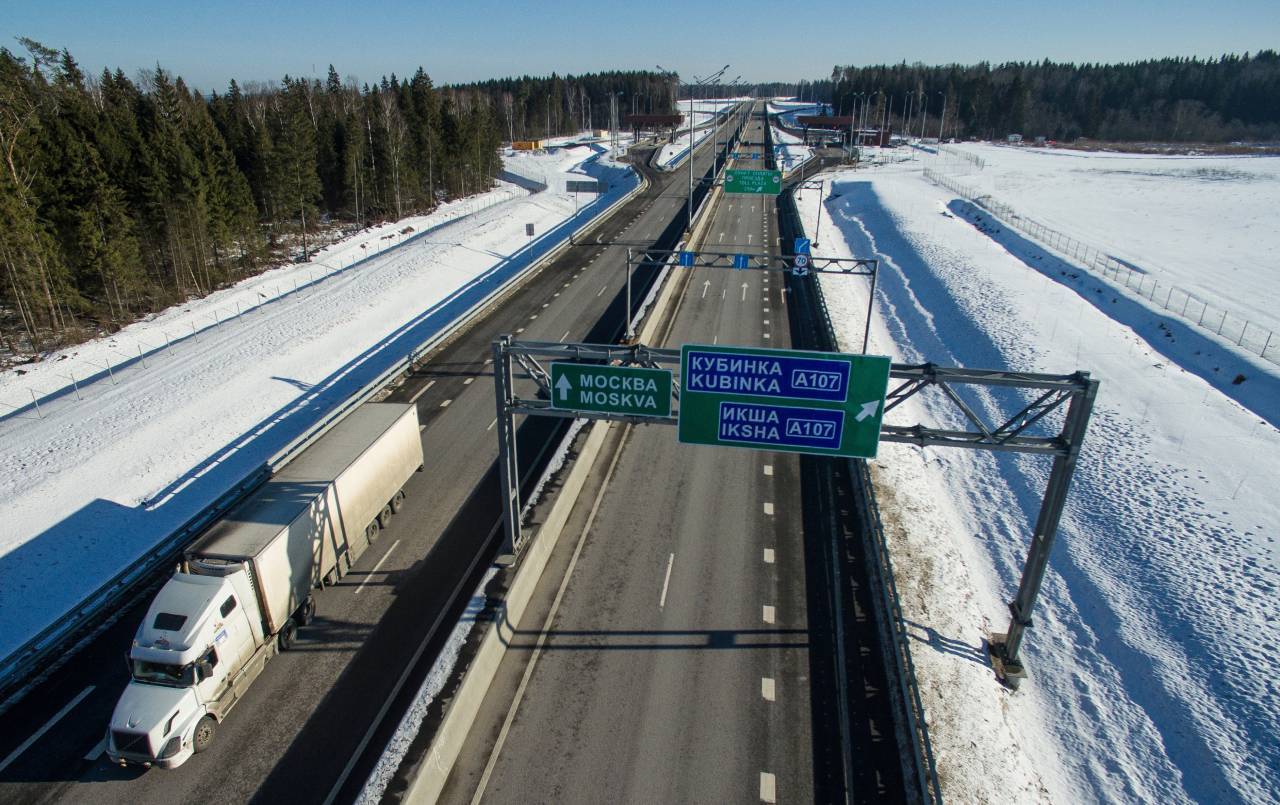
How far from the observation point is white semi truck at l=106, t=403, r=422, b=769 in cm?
1293

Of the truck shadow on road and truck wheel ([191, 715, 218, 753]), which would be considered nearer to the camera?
truck wheel ([191, 715, 218, 753])

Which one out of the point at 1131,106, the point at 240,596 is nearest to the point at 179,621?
the point at 240,596

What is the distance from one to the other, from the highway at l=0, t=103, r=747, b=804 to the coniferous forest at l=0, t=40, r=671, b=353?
2943cm

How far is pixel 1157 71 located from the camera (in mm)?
186375

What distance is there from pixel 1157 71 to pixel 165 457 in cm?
24890

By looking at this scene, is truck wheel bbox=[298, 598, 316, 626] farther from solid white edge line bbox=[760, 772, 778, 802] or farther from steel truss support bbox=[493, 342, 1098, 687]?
solid white edge line bbox=[760, 772, 778, 802]

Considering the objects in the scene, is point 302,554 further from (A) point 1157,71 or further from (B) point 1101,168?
(A) point 1157,71

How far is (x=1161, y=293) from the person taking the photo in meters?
43.2

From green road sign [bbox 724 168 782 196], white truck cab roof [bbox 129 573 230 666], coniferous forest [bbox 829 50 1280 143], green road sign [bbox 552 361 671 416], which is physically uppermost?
coniferous forest [bbox 829 50 1280 143]

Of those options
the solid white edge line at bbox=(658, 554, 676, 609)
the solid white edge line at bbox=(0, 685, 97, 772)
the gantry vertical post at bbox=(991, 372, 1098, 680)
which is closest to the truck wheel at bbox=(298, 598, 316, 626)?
the solid white edge line at bbox=(0, 685, 97, 772)

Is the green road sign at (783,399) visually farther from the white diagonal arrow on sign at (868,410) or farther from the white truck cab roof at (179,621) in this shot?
the white truck cab roof at (179,621)

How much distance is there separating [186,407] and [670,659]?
26458 mm

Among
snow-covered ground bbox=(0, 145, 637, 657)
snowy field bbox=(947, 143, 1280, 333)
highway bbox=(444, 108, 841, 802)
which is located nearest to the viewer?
→ highway bbox=(444, 108, 841, 802)

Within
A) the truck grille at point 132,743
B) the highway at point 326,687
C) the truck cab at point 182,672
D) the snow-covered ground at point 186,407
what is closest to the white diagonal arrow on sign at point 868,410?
the highway at point 326,687
